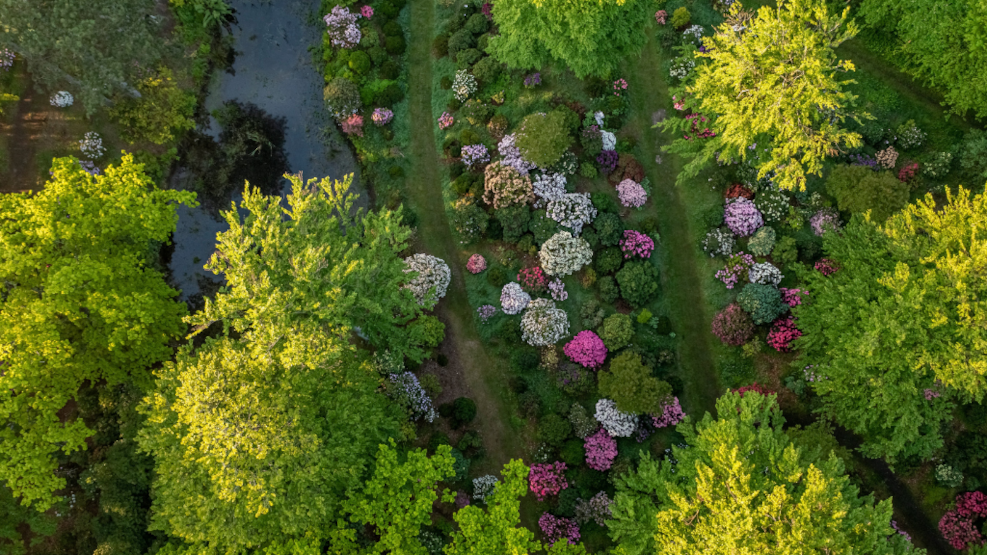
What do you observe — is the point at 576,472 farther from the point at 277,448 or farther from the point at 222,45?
the point at 222,45

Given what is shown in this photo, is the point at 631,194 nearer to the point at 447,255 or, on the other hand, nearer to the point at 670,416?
the point at 447,255

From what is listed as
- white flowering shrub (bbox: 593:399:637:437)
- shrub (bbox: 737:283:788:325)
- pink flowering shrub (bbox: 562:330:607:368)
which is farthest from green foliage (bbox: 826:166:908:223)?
white flowering shrub (bbox: 593:399:637:437)

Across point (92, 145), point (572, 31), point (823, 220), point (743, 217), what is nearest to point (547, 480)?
point (743, 217)

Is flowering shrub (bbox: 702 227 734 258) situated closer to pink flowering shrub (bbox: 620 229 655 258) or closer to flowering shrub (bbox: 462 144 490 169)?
pink flowering shrub (bbox: 620 229 655 258)

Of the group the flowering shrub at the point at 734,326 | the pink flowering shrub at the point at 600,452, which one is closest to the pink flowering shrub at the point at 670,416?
the pink flowering shrub at the point at 600,452

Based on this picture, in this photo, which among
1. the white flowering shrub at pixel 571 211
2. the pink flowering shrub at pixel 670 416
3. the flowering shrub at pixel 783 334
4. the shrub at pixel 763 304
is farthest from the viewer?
the white flowering shrub at pixel 571 211

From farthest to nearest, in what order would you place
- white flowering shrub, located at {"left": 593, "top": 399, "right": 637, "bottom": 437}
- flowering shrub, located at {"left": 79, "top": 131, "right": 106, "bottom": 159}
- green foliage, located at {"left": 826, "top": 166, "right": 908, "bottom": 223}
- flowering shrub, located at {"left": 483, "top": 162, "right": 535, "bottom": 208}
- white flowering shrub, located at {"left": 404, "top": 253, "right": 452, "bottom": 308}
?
flowering shrub, located at {"left": 79, "top": 131, "right": 106, "bottom": 159} → flowering shrub, located at {"left": 483, "top": 162, "right": 535, "bottom": 208} → white flowering shrub, located at {"left": 404, "top": 253, "right": 452, "bottom": 308} → white flowering shrub, located at {"left": 593, "top": 399, "right": 637, "bottom": 437} → green foliage, located at {"left": 826, "top": 166, "right": 908, "bottom": 223}

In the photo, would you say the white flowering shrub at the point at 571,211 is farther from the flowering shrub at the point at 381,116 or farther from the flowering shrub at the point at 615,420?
the flowering shrub at the point at 381,116
